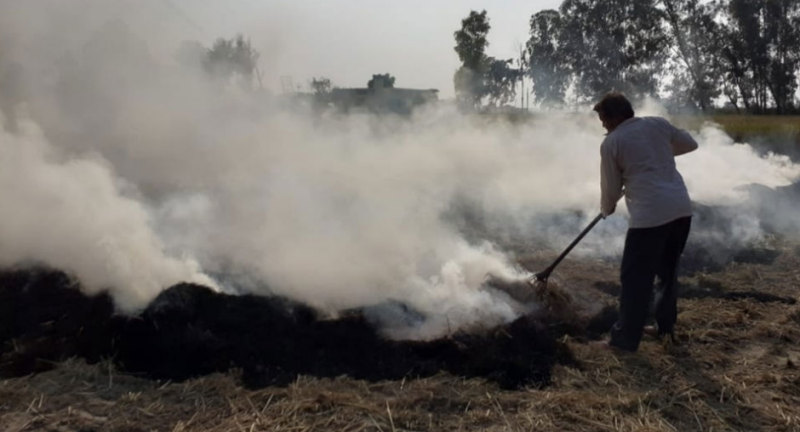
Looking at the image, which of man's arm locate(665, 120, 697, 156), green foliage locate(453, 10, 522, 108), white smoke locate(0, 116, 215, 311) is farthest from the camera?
green foliage locate(453, 10, 522, 108)

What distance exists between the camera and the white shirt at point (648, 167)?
466cm

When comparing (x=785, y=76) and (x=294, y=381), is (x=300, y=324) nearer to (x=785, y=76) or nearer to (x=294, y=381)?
(x=294, y=381)

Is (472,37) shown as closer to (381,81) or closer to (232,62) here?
(381,81)

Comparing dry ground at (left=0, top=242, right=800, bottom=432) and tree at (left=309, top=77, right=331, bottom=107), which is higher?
tree at (left=309, top=77, right=331, bottom=107)

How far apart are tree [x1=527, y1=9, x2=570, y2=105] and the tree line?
43 mm

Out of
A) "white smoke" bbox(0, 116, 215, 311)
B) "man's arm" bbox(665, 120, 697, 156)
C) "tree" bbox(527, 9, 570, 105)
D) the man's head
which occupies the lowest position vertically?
"white smoke" bbox(0, 116, 215, 311)

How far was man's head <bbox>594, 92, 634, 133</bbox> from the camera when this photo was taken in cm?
481

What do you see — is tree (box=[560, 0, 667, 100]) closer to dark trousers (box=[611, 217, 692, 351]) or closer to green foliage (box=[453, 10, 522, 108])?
green foliage (box=[453, 10, 522, 108])

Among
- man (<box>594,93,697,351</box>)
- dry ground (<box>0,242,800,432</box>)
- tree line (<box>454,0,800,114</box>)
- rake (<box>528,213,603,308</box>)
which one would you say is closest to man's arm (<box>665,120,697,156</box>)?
man (<box>594,93,697,351</box>)

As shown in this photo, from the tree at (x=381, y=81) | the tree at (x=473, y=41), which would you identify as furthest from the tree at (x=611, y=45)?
the tree at (x=381, y=81)

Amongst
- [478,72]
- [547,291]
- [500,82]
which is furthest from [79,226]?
[478,72]

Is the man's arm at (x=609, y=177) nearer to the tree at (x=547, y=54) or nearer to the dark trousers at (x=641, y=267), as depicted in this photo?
the dark trousers at (x=641, y=267)

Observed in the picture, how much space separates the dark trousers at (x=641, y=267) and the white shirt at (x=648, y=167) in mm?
110

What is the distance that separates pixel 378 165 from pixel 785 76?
31752 millimetres
